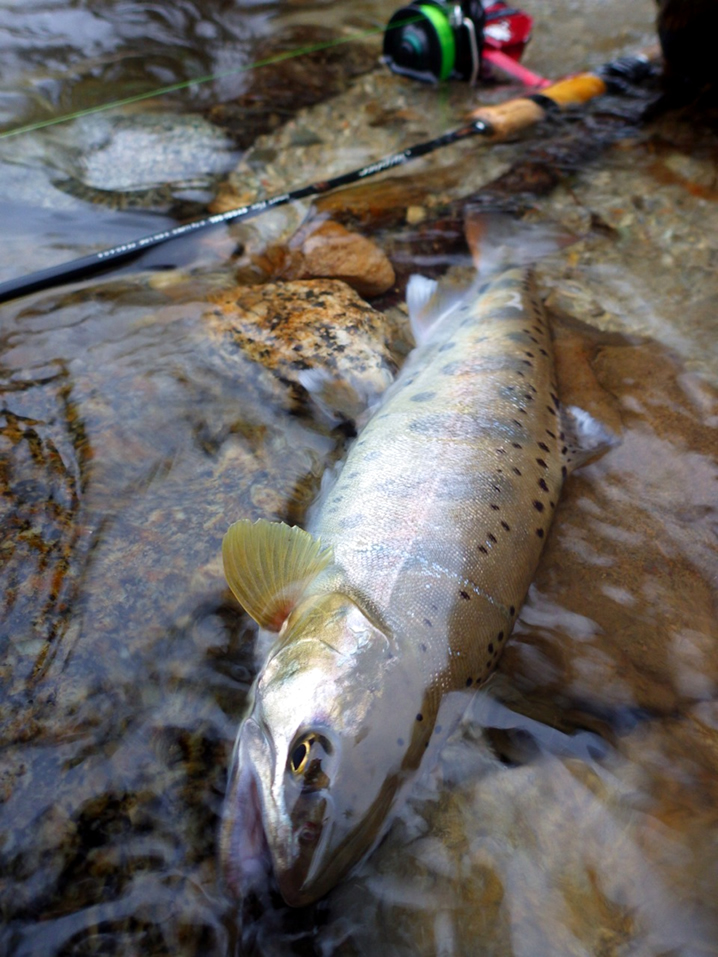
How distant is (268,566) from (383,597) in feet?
1.42

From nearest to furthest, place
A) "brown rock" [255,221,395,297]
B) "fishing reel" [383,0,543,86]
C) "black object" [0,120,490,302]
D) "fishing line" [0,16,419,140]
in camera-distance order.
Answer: "black object" [0,120,490,302] → "brown rock" [255,221,395,297] → "fishing line" [0,16,419,140] → "fishing reel" [383,0,543,86]

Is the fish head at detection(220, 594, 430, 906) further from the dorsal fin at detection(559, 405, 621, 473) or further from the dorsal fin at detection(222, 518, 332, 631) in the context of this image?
A: the dorsal fin at detection(559, 405, 621, 473)

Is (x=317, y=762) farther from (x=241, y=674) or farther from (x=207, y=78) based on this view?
(x=207, y=78)

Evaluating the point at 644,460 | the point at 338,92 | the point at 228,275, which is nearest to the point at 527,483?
the point at 644,460

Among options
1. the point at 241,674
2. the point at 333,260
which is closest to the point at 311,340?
the point at 333,260

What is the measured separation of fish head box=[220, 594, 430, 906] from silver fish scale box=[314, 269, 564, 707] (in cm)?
17

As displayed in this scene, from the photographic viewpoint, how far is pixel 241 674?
2367 millimetres

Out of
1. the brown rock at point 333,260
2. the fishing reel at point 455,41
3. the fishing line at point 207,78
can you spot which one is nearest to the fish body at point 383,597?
the brown rock at point 333,260

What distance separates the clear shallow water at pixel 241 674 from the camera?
1.95 m

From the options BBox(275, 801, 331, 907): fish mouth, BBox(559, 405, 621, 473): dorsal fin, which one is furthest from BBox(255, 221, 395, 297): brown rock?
BBox(275, 801, 331, 907): fish mouth

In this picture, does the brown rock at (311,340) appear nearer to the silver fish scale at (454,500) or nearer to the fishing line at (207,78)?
the silver fish scale at (454,500)

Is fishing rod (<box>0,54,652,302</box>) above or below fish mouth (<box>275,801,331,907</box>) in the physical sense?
above

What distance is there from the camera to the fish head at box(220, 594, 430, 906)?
6.18ft

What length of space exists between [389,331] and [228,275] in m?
1.08
